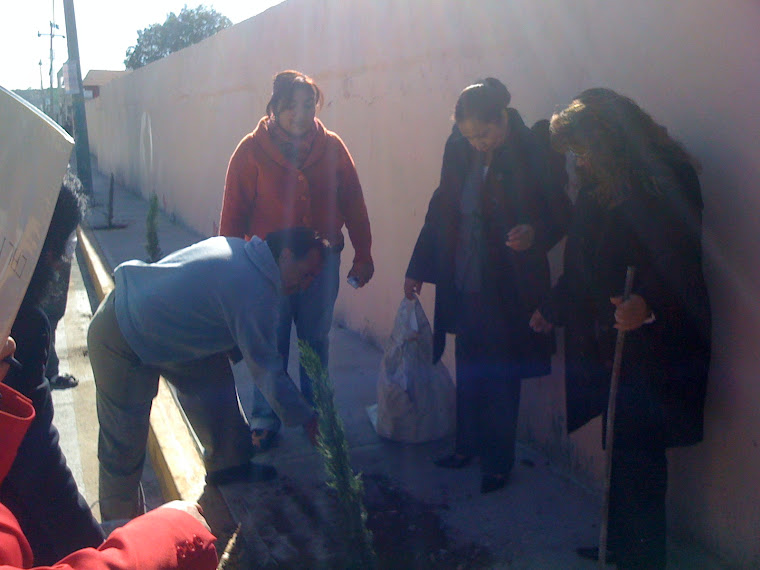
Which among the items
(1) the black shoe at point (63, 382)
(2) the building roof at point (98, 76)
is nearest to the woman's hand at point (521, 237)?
(1) the black shoe at point (63, 382)

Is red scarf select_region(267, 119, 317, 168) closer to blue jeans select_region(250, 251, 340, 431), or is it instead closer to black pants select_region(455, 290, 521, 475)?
blue jeans select_region(250, 251, 340, 431)

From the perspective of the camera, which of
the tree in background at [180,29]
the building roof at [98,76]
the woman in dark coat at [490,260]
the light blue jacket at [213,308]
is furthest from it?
the tree in background at [180,29]

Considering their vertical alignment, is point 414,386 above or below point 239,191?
below

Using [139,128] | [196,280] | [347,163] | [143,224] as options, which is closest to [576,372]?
[196,280]

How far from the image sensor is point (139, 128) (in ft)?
56.5

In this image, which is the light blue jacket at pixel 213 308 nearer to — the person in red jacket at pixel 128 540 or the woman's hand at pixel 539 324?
the woman's hand at pixel 539 324

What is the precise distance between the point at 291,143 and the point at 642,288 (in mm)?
1972

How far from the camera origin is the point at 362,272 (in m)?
4.21

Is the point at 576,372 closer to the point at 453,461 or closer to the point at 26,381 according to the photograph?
the point at 453,461

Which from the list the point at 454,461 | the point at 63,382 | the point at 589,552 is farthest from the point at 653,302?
the point at 63,382

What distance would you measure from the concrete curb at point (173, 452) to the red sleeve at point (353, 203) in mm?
1292

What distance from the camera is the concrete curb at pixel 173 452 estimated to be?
383cm

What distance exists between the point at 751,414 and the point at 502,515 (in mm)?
1148

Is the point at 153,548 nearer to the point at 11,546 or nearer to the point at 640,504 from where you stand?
the point at 11,546
